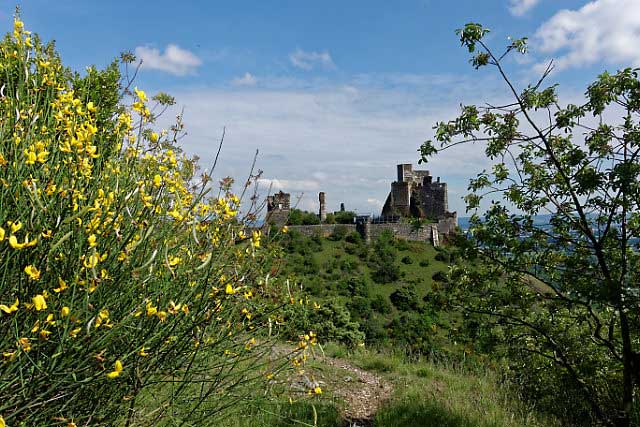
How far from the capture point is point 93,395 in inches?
92.1

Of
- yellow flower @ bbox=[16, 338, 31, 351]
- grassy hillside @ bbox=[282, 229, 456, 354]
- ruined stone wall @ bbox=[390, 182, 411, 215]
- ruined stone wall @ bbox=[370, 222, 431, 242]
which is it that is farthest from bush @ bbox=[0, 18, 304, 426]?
ruined stone wall @ bbox=[390, 182, 411, 215]

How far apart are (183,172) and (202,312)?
1.17 metres

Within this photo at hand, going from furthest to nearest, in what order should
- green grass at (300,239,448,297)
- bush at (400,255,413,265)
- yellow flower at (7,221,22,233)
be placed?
bush at (400,255,413,265), green grass at (300,239,448,297), yellow flower at (7,221,22,233)

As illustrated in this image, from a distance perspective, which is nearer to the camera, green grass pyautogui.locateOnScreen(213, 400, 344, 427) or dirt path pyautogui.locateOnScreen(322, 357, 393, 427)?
green grass pyautogui.locateOnScreen(213, 400, 344, 427)

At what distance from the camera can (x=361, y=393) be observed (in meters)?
6.03

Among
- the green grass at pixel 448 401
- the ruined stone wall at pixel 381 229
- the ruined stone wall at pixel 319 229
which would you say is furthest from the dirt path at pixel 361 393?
the ruined stone wall at pixel 381 229

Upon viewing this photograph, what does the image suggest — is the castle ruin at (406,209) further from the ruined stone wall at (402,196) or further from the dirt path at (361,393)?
the dirt path at (361,393)

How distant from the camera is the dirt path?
533cm

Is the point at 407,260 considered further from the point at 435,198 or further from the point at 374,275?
the point at 435,198

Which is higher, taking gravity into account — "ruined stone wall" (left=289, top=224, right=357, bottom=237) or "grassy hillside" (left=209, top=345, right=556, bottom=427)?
"ruined stone wall" (left=289, top=224, right=357, bottom=237)

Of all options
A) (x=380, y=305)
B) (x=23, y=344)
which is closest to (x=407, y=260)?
(x=380, y=305)

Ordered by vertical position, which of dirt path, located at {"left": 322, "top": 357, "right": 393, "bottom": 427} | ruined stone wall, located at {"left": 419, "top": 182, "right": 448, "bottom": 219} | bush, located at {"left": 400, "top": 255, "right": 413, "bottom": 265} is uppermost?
ruined stone wall, located at {"left": 419, "top": 182, "right": 448, "bottom": 219}

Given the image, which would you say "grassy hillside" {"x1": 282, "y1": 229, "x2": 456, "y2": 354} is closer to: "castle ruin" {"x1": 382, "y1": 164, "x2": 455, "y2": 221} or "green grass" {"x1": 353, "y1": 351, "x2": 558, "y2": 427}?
"castle ruin" {"x1": 382, "y1": 164, "x2": 455, "y2": 221}

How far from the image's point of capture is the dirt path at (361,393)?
533 cm
